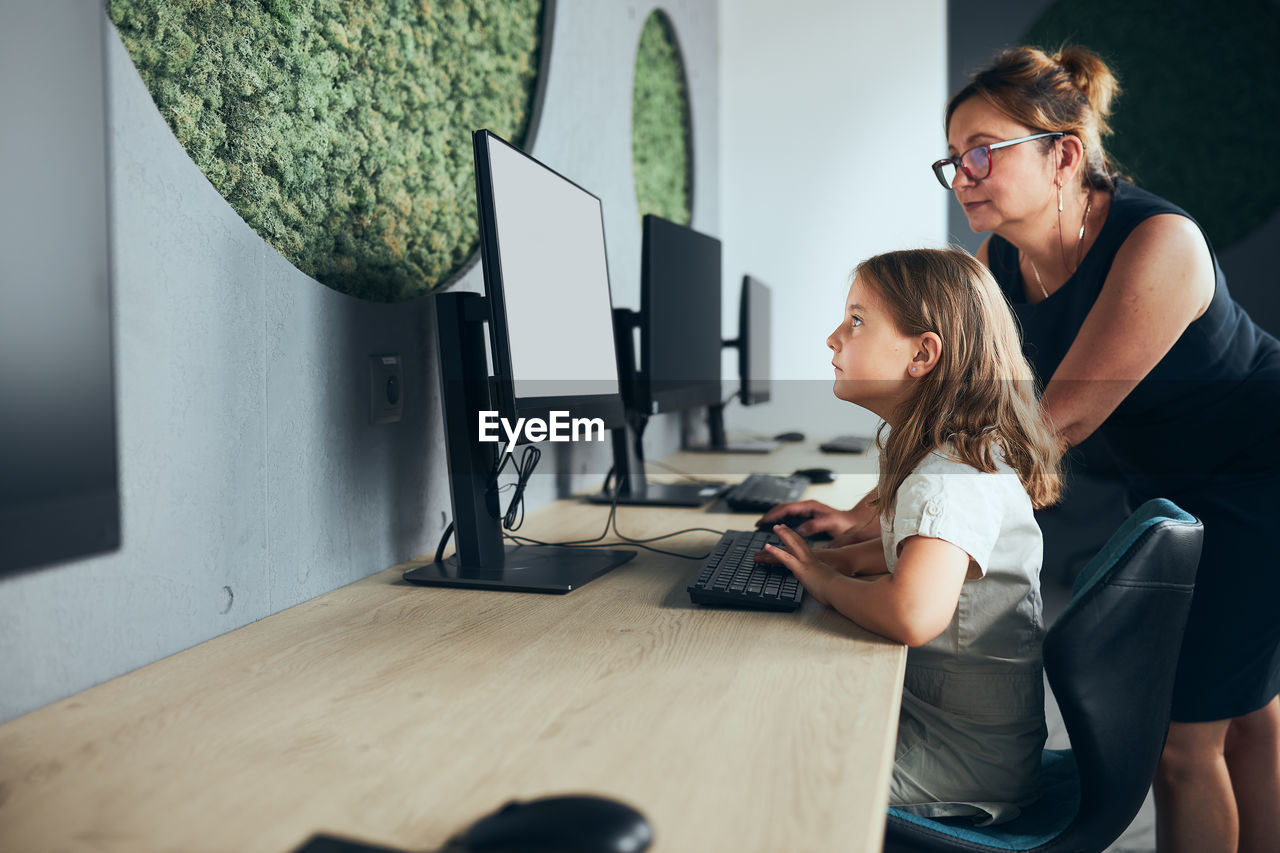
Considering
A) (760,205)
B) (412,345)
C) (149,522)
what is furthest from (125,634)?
(760,205)

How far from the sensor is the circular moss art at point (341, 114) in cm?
94

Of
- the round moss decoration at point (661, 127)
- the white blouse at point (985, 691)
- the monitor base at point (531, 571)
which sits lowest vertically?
the white blouse at point (985, 691)

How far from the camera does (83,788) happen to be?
1.95 feet

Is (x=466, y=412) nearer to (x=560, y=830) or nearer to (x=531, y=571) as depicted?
(x=531, y=571)

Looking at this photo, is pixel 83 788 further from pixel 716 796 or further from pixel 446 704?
pixel 716 796

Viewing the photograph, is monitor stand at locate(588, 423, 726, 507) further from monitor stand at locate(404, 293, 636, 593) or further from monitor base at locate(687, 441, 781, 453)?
monitor base at locate(687, 441, 781, 453)

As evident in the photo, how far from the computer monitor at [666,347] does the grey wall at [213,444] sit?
1.49ft

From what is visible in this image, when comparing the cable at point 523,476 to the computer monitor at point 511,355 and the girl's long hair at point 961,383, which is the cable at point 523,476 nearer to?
the computer monitor at point 511,355

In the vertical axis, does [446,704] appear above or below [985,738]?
above

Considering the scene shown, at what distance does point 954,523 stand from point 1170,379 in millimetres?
732

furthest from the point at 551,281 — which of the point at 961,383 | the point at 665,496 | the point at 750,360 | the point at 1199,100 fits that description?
the point at 1199,100

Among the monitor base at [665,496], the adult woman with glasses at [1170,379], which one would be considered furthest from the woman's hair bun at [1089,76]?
the monitor base at [665,496]

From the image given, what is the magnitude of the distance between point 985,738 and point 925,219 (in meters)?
2.89

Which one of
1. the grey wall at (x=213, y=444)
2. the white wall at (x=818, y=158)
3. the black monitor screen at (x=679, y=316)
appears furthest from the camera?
the white wall at (x=818, y=158)
